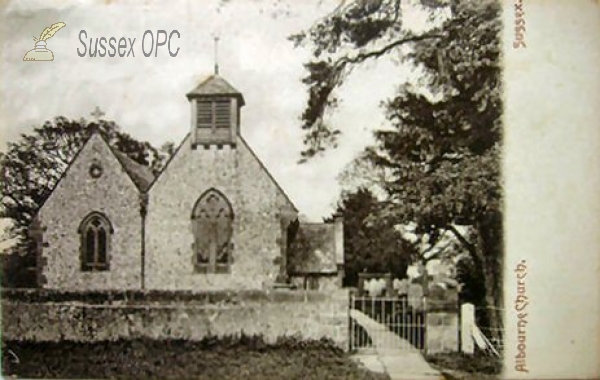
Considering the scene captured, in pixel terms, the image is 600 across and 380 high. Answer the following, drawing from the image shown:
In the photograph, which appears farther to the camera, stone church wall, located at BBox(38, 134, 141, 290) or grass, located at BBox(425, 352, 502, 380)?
stone church wall, located at BBox(38, 134, 141, 290)

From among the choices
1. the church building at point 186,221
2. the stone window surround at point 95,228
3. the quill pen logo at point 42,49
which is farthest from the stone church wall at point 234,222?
the quill pen logo at point 42,49

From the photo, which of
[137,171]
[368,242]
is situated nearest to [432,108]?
[368,242]

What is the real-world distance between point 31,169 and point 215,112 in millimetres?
732

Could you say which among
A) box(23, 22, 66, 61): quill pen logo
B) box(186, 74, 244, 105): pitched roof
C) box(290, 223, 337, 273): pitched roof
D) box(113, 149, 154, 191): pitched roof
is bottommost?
box(290, 223, 337, 273): pitched roof

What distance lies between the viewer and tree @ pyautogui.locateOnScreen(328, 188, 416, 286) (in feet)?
11.4

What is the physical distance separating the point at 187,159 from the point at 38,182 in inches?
22.7

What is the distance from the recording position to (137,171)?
11.8 ft

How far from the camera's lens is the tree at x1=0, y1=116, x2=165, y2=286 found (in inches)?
142

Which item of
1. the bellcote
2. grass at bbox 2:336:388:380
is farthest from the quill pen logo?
grass at bbox 2:336:388:380

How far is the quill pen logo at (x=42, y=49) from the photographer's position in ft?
11.8

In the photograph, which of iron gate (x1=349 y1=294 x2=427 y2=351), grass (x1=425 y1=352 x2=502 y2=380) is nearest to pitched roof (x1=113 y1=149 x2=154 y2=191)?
iron gate (x1=349 y1=294 x2=427 y2=351)

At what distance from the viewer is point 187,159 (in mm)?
3576

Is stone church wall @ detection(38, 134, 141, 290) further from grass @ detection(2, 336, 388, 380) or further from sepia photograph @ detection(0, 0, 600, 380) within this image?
grass @ detection(2, 336, 388, 380)

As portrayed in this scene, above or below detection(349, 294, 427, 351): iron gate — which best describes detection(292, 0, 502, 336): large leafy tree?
above
